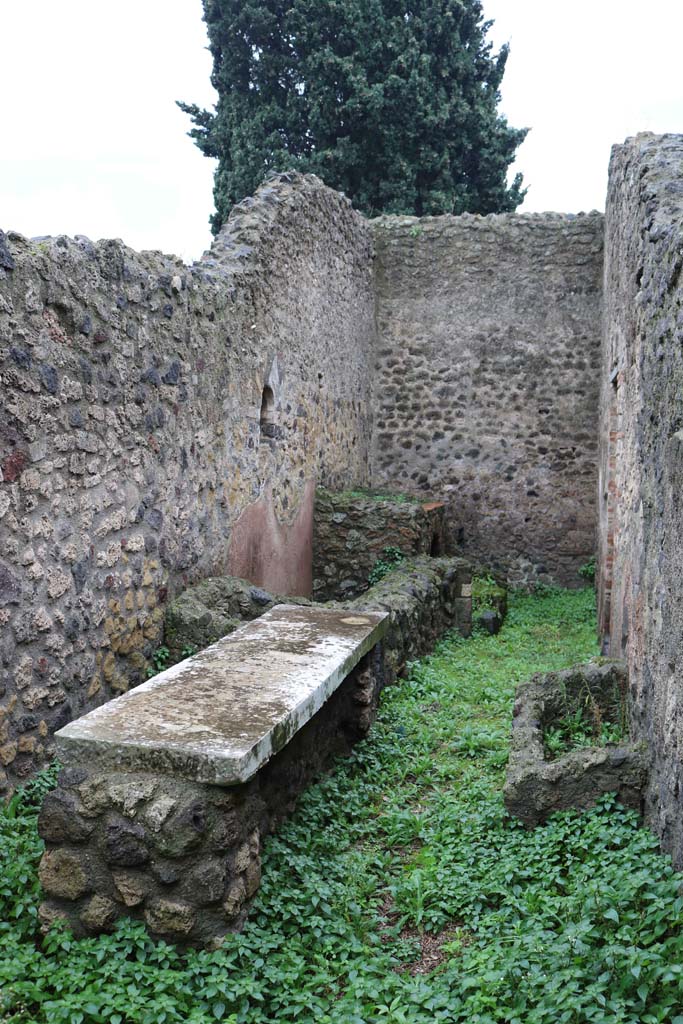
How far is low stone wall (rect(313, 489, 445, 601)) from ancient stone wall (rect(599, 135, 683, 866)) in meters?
2.39

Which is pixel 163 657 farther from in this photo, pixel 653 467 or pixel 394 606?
pixel 653 467

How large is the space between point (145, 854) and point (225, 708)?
63cm

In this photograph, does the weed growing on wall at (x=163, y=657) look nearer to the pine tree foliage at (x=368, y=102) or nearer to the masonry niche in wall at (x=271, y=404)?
the masonry niche in wall at (x=271, y=404)

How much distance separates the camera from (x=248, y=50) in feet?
49.4

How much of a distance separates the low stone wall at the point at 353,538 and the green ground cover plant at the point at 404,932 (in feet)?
13.1

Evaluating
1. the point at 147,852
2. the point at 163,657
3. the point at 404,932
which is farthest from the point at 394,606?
the point at 147,852

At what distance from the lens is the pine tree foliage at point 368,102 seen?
14.0 metres

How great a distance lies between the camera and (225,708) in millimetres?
3188

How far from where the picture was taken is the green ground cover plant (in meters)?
2.35

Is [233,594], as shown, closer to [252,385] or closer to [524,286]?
[252,385]

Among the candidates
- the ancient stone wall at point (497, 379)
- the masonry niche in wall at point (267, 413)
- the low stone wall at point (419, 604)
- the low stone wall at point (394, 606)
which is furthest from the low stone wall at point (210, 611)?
the ancient stone wall at point (497, 379)

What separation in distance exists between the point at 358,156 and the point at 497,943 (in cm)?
1355

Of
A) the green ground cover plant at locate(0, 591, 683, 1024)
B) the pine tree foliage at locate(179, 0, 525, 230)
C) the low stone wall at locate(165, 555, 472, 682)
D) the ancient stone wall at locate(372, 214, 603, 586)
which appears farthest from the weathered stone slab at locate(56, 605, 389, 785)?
the pine tree foliage at locate(179, 0, 525, 230)

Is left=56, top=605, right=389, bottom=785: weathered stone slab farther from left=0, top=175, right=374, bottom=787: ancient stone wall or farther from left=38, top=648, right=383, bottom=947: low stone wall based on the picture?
left=0, top=175, right=374, bottom=787: ancient stone wall
